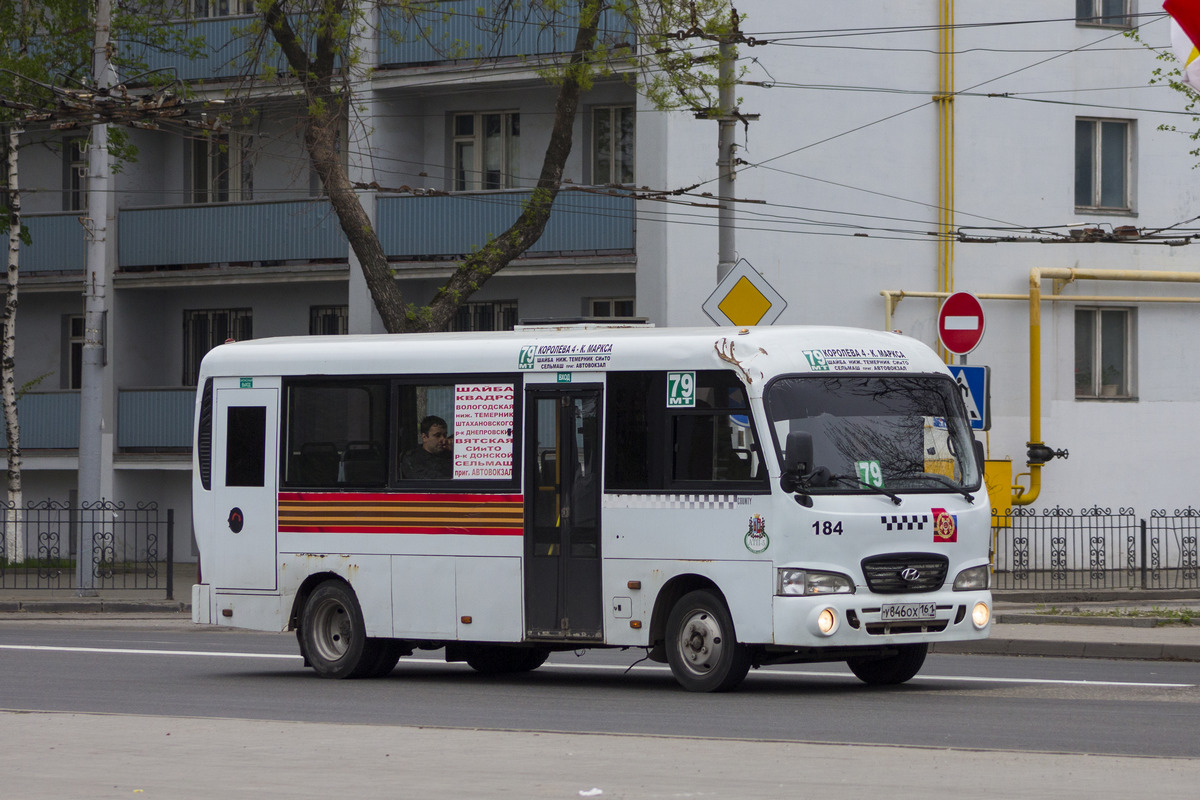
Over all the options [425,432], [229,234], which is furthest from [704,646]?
[229,234]

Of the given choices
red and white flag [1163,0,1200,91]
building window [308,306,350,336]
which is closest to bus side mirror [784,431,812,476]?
red and white flag [1163,0,1200,91]

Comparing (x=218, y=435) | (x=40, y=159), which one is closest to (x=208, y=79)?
(x=40, y=159)

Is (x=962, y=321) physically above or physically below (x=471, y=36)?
below

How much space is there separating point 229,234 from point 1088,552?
1573cm

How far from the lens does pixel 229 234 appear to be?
3359 cm

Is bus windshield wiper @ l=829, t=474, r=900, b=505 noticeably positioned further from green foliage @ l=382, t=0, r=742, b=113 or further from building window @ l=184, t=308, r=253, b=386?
building window @ l=184, t=308, r=253, b=386

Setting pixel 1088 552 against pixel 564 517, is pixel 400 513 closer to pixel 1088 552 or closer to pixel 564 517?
pixel 564 517

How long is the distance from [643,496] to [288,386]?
3653 millimetres

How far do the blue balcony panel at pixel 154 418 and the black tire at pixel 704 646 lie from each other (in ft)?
71.5

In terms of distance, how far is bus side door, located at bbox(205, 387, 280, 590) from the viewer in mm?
15672

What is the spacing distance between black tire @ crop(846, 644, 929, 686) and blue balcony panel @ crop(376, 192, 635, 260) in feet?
53.4

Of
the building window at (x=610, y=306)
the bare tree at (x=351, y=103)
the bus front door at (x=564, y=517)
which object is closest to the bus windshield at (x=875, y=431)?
the bus front door at (x=564, y=517)

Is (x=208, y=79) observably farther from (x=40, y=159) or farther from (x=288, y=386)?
(x=288, y=386)

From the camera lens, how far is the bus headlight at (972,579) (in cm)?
1337
